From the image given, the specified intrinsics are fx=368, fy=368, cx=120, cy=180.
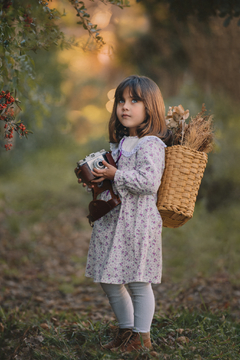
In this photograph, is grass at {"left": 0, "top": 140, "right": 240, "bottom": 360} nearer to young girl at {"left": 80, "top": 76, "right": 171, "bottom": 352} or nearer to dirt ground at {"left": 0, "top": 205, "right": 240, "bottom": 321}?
dirt ground at {"left": 0, "top": 205, "right": 240, "bottom": 321}

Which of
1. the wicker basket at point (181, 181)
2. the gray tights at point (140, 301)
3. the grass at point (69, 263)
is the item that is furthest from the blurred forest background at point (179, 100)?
the gray tights at point (140, 301)

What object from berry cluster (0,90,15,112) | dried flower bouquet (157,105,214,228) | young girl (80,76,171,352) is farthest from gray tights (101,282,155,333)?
berry cluster (0,90,15,112)

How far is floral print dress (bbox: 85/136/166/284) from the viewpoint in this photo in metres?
2.13

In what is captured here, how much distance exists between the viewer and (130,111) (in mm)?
2242

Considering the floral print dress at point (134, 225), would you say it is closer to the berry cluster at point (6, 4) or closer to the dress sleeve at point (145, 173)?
the dress sleeve at point (145, 173)

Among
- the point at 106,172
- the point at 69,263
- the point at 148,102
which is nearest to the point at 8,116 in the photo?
the point at 106,172

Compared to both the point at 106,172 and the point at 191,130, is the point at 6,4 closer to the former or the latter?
the point at 106,172

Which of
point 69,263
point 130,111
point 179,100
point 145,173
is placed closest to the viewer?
point 145,173

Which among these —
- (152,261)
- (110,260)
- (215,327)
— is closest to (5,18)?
(110,260)

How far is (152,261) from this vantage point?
7.25 ft

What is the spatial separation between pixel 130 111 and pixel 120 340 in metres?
1.44

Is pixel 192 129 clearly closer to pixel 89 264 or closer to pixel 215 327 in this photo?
pixel 89 264

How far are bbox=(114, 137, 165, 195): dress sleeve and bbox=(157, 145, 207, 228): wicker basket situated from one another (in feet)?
0.26

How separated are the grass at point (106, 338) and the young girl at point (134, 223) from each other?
0.18m
